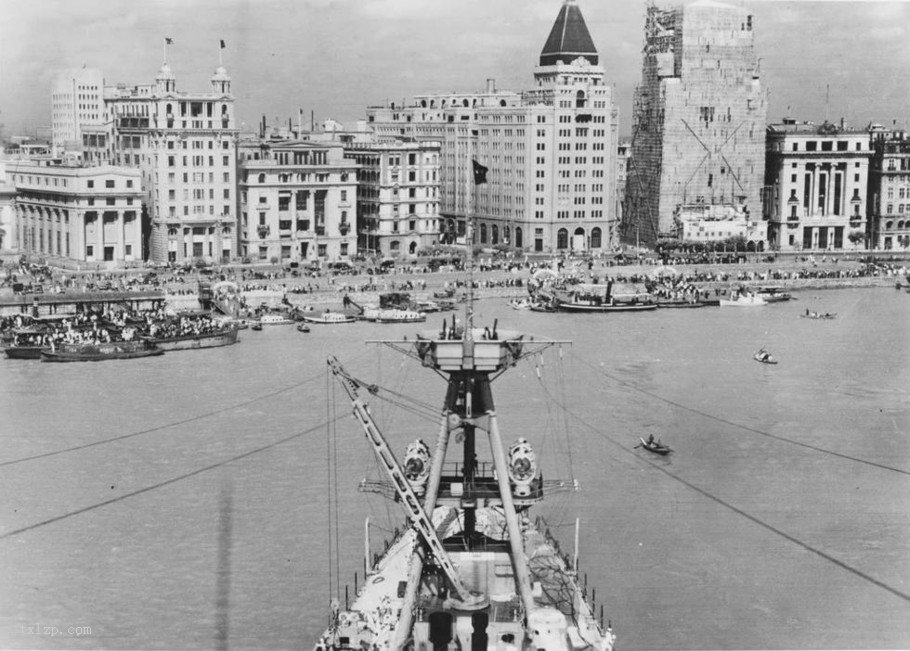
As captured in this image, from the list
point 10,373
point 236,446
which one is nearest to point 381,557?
point 236,446

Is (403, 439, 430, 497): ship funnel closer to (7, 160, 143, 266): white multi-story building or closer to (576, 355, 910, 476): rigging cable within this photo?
(576, 355, 910, 476): rigging cable

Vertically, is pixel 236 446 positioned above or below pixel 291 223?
below

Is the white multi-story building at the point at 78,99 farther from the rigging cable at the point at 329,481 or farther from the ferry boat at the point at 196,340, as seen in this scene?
the rigging cable at the point at 329,481

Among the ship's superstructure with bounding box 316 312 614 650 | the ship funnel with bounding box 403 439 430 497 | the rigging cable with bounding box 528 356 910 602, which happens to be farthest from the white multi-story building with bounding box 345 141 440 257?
the ship funnel with bounding box 403 439 430 497

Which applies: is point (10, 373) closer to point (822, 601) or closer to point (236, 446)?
point (236, 446)

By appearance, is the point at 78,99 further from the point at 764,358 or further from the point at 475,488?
the point at 475,488

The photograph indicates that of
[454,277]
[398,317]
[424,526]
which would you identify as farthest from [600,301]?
[424,526]
